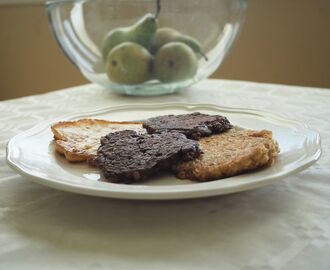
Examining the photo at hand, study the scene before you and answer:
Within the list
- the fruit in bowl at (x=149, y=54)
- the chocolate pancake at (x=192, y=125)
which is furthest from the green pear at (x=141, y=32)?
the chocolate pancake at (x=192, y=125)

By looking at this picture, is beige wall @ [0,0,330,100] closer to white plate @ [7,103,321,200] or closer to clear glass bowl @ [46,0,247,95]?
clear glass bowl @ [46,0,247,95]

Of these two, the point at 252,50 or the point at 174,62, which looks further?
the point at 252,50

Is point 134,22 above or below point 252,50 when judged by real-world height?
above

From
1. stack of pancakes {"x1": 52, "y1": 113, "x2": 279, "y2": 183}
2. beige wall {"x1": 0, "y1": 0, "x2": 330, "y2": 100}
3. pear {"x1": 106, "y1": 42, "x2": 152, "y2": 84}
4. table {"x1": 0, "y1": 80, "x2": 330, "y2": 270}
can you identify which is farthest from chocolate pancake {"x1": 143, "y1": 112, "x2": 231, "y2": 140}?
beige wall {"x1": 0, "y1": 0, "x2": 330, "y2": 100}

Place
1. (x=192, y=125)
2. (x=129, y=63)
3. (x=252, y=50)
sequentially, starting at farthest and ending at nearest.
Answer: (x=252, y=50), (x=129, y=63), (x=192, y=125)

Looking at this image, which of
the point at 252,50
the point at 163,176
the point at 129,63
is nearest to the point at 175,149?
the point at 163,176

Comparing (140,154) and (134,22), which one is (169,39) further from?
(140,154)

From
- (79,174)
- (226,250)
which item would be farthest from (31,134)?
(226,250)
